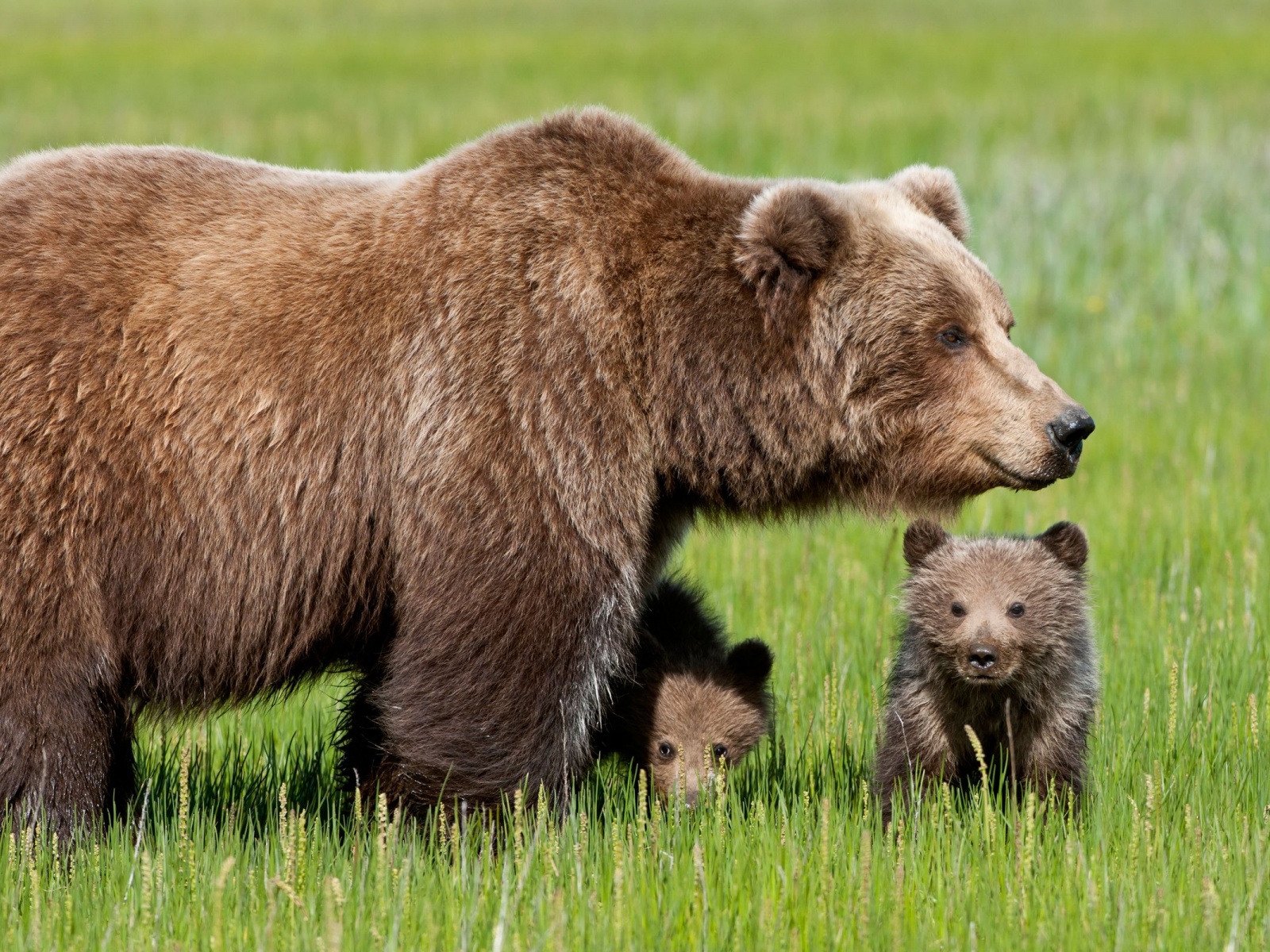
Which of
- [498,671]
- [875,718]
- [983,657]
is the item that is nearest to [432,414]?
[498,671]

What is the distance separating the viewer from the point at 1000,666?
16.3 feet

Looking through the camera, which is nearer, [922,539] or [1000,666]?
[1000,666]

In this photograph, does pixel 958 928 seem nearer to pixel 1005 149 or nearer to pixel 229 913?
pixel 229 913

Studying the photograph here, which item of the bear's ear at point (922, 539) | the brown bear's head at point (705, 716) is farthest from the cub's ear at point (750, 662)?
the bear's ear at point (922, 539)

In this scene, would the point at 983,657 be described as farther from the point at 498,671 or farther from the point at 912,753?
the point at 498,671

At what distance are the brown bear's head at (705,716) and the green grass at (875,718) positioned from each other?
0.14 m

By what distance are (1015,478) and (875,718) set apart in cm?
148

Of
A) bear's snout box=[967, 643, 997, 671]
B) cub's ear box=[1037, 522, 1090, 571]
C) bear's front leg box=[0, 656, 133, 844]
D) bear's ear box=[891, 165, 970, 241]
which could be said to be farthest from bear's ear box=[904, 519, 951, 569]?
bear's front leg box=[0, 656, 133, 844]

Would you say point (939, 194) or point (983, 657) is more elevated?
point (939, 194)

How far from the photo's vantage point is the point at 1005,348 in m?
5.04

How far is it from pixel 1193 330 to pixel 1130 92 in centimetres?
1336

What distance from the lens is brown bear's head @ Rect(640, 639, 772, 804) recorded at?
5.82m

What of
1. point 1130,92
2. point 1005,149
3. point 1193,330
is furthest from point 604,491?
point 1130,92

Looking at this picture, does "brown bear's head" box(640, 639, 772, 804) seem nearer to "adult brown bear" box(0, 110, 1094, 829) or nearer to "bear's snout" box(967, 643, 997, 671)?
"adult brown bear" box(0, 110, 1094, 829)
